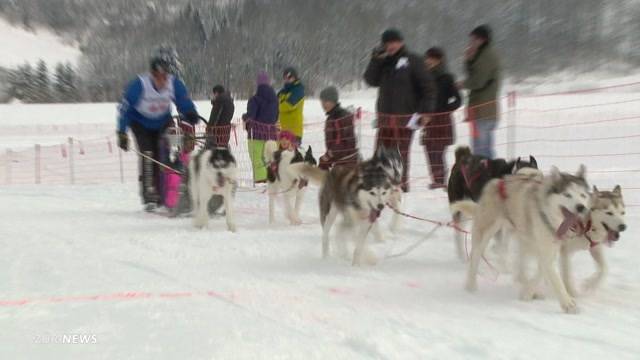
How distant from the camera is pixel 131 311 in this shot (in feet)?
8.09

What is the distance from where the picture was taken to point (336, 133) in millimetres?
5703

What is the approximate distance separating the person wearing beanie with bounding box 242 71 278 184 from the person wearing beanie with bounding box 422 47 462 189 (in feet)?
6.40

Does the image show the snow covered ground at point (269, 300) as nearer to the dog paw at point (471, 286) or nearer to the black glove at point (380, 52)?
the dog paw at point (471, 286)

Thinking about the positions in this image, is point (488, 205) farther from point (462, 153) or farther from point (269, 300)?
point (269, 300)

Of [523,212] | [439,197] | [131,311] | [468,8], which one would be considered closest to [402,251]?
[523,212]

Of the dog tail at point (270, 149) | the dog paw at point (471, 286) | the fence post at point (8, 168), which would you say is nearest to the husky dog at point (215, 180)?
the dog tail at point (270, 149)

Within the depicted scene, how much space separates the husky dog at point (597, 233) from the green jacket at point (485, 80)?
6.55 ft

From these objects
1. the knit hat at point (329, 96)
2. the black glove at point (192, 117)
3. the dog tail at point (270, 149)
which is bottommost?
the dog tail at point (270, 149)

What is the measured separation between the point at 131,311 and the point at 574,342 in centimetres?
174

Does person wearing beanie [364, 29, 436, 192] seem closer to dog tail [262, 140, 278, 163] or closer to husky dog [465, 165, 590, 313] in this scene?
dog tail [262, 140, 278, 163]

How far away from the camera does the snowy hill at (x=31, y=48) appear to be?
5919 cm

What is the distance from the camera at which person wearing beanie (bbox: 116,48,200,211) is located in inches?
222

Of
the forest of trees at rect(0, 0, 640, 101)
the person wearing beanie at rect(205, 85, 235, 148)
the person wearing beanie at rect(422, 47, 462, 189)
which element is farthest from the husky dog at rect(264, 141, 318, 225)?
the forest of trees at rect(0, 0, 640, 101)

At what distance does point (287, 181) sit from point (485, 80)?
1965 mm
